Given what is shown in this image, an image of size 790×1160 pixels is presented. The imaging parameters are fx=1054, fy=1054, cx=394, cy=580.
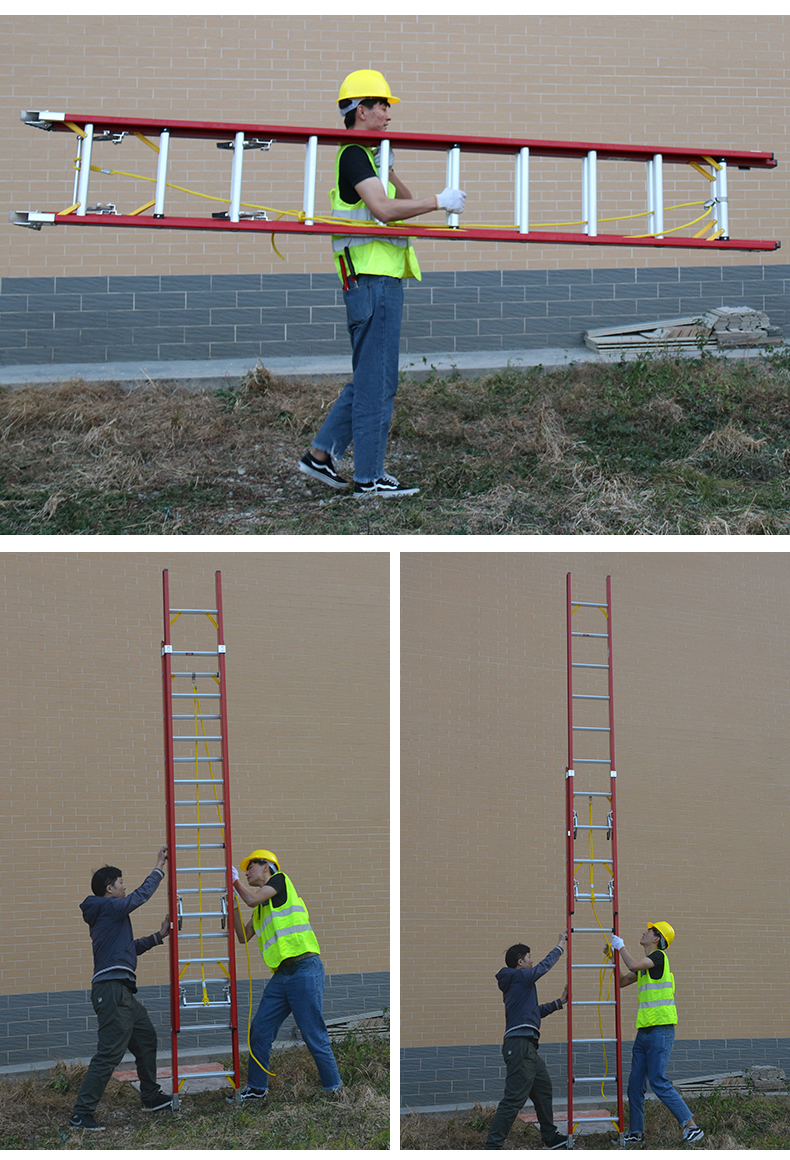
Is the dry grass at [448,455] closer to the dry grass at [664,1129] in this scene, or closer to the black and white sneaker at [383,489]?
the black and white sneaker at [383,489]

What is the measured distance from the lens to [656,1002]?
19.7 ft

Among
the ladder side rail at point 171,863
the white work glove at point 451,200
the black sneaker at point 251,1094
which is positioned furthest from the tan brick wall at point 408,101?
the black sneaker at point 251,1094

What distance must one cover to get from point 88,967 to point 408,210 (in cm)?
503

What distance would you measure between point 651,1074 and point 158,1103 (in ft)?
8.87

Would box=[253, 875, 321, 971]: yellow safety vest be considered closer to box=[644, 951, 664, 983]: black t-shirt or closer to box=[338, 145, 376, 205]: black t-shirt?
box=[644, 951, 664, 983]: black t-shirt

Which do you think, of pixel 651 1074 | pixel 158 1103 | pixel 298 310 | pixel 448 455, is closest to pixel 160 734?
pixel 158 1103

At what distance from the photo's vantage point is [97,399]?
8.05 metres

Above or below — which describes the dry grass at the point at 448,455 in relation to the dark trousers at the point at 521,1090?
above

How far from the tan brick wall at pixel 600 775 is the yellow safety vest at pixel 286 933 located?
5.59 ft

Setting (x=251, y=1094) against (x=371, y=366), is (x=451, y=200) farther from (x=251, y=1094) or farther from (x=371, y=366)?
(x=251, y=1094)

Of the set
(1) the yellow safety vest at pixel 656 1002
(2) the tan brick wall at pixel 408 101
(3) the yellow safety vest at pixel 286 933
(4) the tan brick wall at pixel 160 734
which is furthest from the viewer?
(2) the tan brick wall at pixel 408 101

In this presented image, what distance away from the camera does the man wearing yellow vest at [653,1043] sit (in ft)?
19.2

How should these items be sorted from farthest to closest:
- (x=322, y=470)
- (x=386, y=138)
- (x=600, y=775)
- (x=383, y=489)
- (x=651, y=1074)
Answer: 1. (x=600, y=775)
2. (x=322, y=470)
3. (x=383, y=489)
4. (x=651, y=1074)
5. (x=386, y=138)

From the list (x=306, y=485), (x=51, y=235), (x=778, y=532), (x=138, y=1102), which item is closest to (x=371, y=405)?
(x=306, y=485)
